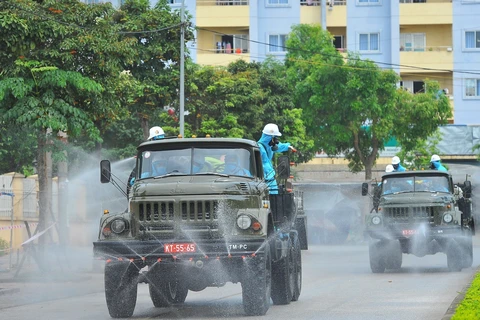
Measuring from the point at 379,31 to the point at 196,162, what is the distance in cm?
4826

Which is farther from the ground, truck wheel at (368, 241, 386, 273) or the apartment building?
the apartment building

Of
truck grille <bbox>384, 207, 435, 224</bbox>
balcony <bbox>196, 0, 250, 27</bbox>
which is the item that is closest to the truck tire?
truck grille <bbox>384, 207, 435, 224</bbox>

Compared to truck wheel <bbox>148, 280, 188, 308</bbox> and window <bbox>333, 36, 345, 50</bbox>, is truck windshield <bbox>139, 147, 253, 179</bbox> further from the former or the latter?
window <bbox>333, 36, 345, 50</bbox>

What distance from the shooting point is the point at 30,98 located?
20625 millimetres

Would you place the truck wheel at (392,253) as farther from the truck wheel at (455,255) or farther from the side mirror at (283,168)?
the side mirror at (283,168)

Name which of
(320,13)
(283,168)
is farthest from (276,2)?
(283,168)

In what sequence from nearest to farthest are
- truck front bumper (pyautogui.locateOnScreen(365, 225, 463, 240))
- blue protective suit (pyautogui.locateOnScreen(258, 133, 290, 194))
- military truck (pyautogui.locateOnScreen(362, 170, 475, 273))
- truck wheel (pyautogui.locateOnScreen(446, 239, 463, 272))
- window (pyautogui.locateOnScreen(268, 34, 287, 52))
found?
blue protective suit (pyautogui.locateOnScreen(258, 133, 290, 194))
truck front bumper (pyautogui.locateOnScreen(365, 225, 463, 240))
military truck (pyautogui.locateOnScreen(362, 170, 475, 273))
truck wheel (pyautogui.locateOnScreen(446, 239, 463, 272))
window (pyautogui.locateOnScreen(268, 34, 287, 52))

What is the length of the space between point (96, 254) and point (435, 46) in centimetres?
5128

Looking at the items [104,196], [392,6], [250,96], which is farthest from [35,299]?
[392,6]

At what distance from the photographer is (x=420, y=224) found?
72.8ft

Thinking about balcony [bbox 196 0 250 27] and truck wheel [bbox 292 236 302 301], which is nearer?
truck wheel [bbox 292 236 302 301]

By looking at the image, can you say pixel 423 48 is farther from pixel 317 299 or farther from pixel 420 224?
pixel 317 299

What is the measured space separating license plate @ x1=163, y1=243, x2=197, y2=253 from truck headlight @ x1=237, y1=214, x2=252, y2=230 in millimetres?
644

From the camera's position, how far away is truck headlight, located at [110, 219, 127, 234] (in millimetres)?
13452
